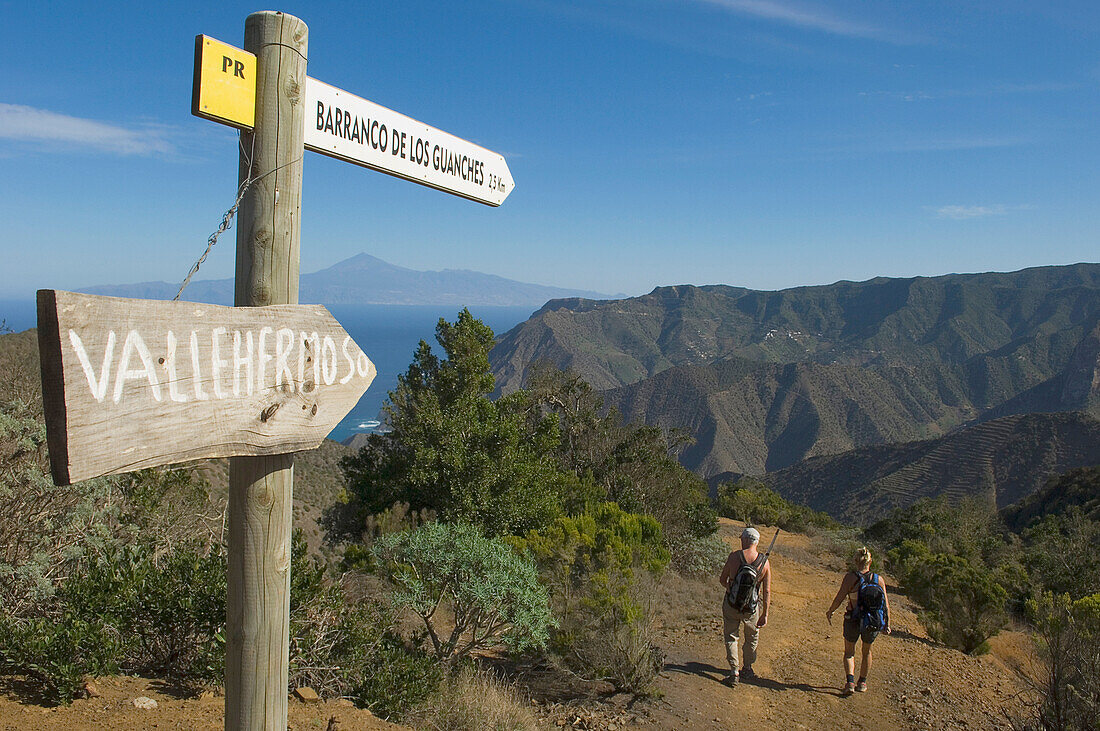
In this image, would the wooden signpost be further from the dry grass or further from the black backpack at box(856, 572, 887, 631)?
the black backpack at box(856, 572, 887, 631)

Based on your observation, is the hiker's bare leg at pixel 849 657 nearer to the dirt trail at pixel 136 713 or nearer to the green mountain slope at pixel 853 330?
the dirt trail at pixel 136 713

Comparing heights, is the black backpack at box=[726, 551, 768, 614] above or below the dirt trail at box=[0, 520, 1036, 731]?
above

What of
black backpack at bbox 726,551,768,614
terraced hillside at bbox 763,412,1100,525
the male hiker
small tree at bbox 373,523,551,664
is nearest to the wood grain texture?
small tree at bbox 373,523,551,664

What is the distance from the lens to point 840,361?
534 feet

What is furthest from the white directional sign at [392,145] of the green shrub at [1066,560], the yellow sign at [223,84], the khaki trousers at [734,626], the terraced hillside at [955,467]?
the terraced hillside at [955,467]

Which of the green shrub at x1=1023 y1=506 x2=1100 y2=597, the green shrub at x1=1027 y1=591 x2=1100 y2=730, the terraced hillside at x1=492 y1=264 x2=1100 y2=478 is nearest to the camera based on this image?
the green shrub at x1=1027 y1=591 x2=1100 y2=730

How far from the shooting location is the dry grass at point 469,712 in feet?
14.2

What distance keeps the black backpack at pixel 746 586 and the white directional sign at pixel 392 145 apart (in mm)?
4687

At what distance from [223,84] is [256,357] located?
27.4 inches

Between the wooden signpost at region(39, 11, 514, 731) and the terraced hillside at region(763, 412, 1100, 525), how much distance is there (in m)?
56.1

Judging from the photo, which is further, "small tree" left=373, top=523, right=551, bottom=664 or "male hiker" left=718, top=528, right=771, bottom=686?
"male hiker" left=718, top=528, right=771, bottom=686

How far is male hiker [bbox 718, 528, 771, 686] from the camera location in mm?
6152

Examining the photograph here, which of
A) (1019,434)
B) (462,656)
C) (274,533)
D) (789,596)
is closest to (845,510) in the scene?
(1019,434)

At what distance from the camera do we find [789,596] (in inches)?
404
